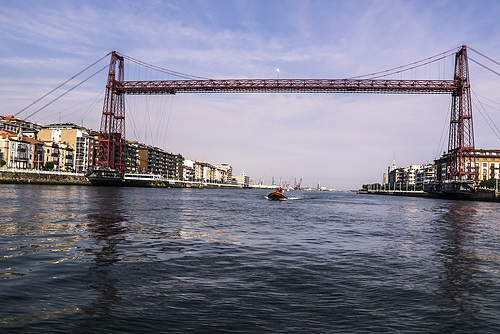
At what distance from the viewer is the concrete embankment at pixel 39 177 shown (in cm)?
7300

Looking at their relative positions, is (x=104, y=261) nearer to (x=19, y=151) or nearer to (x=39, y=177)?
(x=39, y=177)

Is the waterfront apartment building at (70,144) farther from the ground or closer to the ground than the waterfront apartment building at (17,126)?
closer to the ground

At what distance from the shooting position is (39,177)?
8031cm

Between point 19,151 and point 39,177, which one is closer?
point 39,177

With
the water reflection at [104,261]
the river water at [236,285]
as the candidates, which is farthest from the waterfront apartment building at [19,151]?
the river water at [236,285]

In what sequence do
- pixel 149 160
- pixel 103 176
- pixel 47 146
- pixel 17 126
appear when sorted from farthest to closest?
1. pixel 149 160
2. pixel 17 126
3. pixel 47 146
4. pixel 103 176

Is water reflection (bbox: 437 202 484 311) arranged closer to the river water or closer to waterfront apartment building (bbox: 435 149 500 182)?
the river water

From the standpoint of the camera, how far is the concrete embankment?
73000mm

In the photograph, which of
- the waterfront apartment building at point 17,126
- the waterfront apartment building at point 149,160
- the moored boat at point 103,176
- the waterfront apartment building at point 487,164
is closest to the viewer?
the moored boat at point 103,176

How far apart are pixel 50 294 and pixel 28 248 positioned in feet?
17.2

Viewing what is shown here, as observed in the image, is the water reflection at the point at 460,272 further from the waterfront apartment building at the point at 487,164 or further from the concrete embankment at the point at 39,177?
the waterfront apartment building at the point at 487,164

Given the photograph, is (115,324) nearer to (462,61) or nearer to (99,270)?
(99,270)

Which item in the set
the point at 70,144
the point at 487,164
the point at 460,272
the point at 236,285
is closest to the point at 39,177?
the point at 70,144

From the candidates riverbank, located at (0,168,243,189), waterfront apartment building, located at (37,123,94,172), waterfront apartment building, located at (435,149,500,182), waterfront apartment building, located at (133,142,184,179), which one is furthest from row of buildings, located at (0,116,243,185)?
waterfront apartment building, located at (435,149,500,182)
